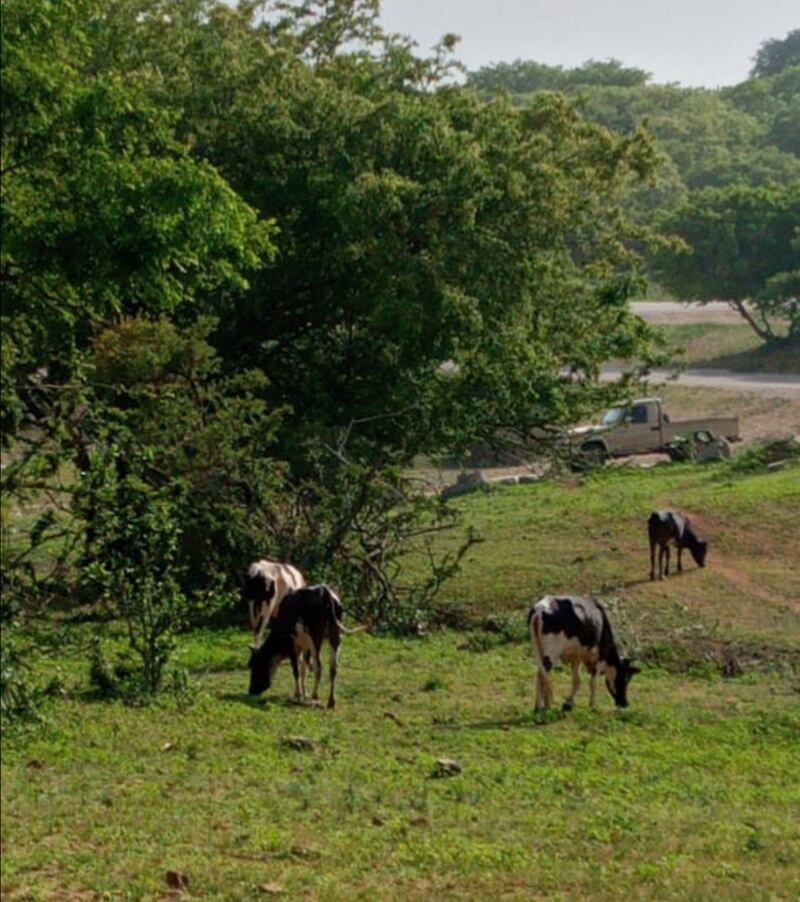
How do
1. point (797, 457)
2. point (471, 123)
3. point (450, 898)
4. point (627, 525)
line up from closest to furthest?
1. point (450, 898)
2. point (471, 123)
3. point (627, 525)
4. point (797, 457)

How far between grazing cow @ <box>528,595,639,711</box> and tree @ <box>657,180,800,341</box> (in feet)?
151

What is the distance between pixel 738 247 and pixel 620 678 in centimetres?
4770

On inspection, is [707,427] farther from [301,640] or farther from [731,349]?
[301,640]

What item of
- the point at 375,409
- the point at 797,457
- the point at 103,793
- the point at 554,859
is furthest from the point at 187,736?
the point at 797,457

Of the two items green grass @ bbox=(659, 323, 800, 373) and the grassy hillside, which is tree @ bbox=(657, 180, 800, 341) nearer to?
green grass @ bbox=(659, 323, 800, 373)

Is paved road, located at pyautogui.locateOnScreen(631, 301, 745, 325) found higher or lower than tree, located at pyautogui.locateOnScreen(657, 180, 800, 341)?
lower

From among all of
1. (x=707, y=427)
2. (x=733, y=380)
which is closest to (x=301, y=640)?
(x=707, y=427)

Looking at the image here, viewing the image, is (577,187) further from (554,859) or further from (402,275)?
(554,859)

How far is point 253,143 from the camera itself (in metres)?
27.3

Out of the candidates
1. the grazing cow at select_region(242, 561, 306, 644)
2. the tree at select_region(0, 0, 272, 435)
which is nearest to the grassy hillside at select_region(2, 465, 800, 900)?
the grazing cow at select_region(242, 561, 306, 644)

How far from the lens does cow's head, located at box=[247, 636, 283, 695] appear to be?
1812 cm

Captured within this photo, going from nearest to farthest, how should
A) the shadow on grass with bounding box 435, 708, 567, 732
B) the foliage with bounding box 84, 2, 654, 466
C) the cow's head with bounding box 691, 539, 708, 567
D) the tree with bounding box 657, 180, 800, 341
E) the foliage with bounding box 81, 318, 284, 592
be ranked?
the shadow on grass with bounding box 435, 708, 567, 732, the foliage with bounding box 81, 318, 284, 592, the foliage with bounding box 84, 2, 654, 466, the cow's head with bounding box 691, 539, 708, 567, the tree with bounding box 657, 180, 800, 341

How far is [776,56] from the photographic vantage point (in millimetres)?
164750

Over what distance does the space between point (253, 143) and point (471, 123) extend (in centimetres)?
379
